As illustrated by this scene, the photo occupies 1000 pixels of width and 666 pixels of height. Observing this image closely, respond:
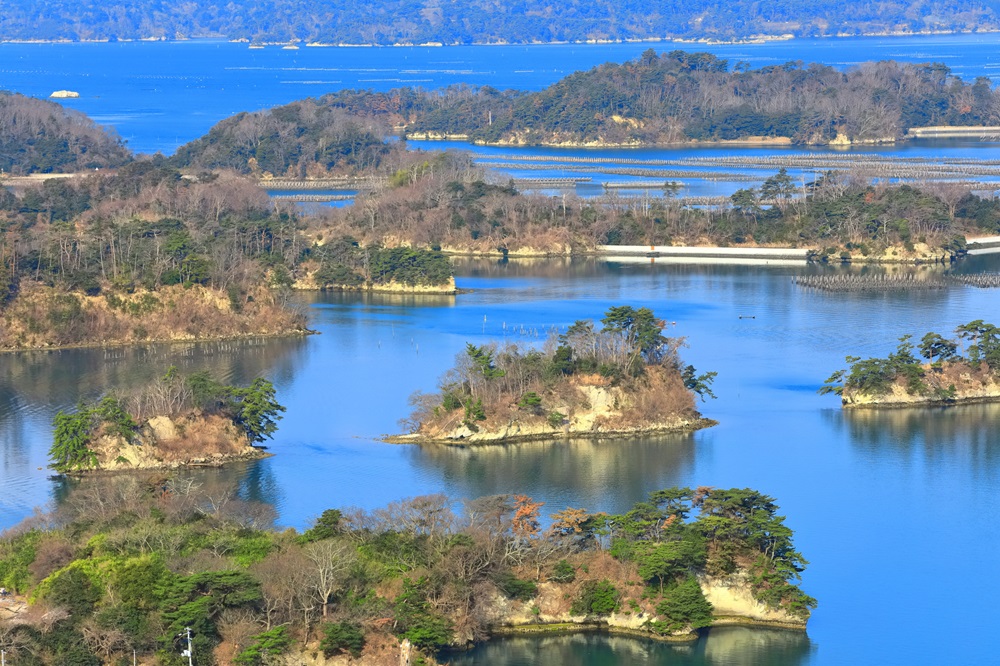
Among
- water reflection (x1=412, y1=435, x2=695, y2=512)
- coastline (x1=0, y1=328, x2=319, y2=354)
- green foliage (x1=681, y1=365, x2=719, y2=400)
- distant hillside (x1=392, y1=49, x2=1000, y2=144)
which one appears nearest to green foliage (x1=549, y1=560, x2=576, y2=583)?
water reflection (x1=412, y1=435, x2=695, y2=512)

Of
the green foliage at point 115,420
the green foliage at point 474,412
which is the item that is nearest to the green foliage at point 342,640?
the green foliage at point 115,420

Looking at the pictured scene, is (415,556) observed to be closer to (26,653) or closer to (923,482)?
(26,653)

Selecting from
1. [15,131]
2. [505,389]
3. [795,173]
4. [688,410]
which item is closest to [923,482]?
[688,410]

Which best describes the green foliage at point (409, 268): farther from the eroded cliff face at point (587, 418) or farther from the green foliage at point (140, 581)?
the green foliage at point (140, 581)

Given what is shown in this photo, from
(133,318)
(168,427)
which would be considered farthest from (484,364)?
(133,318)

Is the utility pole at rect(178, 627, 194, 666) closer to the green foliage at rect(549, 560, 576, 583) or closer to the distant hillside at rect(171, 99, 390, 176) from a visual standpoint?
the green foliage at rect(549, 560, 576, 583)

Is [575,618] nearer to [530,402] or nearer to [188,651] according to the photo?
[188,651]
